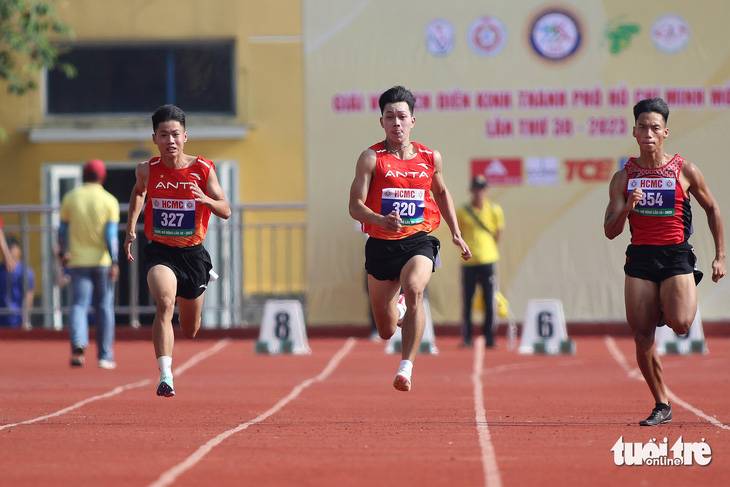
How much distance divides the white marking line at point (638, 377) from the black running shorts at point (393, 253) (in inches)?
80.2

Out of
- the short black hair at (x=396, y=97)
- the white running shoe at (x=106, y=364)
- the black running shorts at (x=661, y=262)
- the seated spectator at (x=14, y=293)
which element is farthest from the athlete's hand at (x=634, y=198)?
the seated spectator at (x=14, y=293)

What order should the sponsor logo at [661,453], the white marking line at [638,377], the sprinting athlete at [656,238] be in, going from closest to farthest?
1. the sponsor logo at [661,453]
2. the sprinting athlete at [656,238]
3. the white marking line at [638,377]

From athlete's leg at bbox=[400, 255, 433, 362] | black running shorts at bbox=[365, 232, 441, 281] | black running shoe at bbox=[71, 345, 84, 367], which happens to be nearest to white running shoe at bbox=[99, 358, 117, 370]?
black running shoe at bbox=[71, 345, 84, 367]

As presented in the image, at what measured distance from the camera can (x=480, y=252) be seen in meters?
17.4

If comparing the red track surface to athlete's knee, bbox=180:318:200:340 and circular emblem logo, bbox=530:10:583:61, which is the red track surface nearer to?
athlete's knee, bbox=180:318:200:340

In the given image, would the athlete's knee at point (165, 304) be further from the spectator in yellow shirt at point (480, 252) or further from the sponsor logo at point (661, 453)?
the spectator in yellow shirt at point (480, 252)

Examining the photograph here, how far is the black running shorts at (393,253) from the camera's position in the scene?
9203mm

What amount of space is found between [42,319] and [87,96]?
492cm

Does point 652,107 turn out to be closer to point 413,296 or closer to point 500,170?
point 413,296

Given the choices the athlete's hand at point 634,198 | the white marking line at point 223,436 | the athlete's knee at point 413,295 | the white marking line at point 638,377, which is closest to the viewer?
the white marking line at point 223,436

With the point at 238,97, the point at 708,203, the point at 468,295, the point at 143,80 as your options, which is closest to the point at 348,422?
the point at 708,203

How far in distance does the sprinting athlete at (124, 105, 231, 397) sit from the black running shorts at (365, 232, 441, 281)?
1.05m

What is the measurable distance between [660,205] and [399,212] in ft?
5.77

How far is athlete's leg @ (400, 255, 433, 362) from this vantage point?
9.05 meters
